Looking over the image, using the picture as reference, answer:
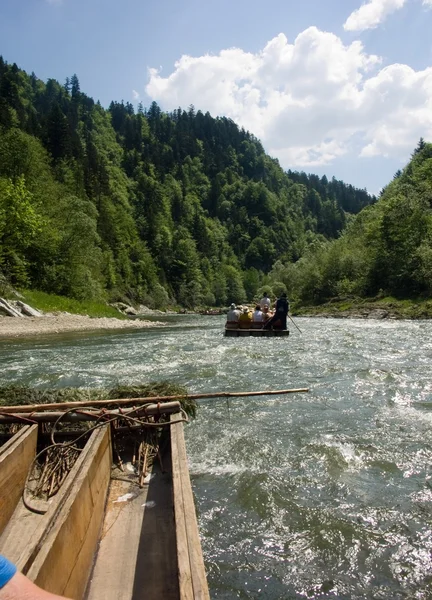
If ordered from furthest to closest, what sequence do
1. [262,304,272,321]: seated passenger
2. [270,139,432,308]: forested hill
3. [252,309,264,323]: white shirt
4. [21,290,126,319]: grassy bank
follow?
[270,139,432,308]: forested hill
[21,290,126,319]: grassy bank
[262,304,272,321]: seated passenger
[252,309,264,323]: white shirt

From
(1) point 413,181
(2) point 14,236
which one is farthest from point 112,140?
(2) point 14,236

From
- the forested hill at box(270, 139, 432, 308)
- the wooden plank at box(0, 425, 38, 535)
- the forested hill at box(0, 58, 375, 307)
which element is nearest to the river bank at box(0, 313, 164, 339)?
the forested hill at box(0, 58, 375, 307)

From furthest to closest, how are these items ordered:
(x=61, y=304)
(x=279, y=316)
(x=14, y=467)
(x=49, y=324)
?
(x=61, y=304)
(x=49, y=324)
(x=279, y=316)
(x=14, y=467)

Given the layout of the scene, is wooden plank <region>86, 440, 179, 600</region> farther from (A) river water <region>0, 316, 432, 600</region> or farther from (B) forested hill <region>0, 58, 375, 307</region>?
(B) forested hill <region>0, 58, 375, 307</region>

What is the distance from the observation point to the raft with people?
2670 centimetres

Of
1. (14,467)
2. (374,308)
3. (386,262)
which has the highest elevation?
(386,262)

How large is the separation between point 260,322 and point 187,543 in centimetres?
2528

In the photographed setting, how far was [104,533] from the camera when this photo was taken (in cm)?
458

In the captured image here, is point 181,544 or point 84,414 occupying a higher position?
point 181,544

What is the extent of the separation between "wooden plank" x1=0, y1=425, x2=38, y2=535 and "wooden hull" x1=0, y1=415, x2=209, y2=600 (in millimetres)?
12

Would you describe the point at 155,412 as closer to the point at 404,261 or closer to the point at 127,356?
the point at 127,356

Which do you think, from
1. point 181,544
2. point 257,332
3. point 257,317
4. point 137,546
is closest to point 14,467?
point 137,546

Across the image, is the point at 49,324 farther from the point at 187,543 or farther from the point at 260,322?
the point at 187,543

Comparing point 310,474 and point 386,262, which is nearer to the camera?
point 310,474
